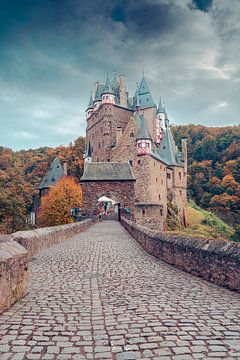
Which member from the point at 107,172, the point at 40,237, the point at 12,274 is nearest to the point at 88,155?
the point at 107,172

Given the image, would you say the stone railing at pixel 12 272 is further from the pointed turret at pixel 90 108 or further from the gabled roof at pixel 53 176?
the pointed turret at pixel 90 108

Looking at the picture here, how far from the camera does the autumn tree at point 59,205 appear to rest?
45.8m

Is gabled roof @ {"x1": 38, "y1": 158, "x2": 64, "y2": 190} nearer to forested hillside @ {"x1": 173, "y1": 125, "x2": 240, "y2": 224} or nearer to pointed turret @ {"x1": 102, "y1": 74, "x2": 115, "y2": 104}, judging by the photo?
pointed turret @ {"x1": 102, "y1": 74, "x2": 115, "y2": 104}

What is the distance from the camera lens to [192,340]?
3.62m

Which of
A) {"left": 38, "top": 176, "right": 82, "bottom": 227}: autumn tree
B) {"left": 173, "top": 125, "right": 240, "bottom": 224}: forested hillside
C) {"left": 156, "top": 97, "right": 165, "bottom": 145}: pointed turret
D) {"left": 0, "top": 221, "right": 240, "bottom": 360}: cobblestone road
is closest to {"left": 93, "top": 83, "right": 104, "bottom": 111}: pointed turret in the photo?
{"left": 156, "top": 97, "right": 165, "bottom": 145}: pointed turret

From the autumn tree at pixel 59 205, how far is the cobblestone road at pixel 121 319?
38809mm

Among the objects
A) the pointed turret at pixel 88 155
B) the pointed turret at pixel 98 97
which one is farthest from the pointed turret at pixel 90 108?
the pointed turret at pixel 88 155

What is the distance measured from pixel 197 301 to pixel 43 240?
8.08 metres

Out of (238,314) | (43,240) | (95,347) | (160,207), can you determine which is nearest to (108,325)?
(95,347)

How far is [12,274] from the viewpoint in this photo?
4926mm

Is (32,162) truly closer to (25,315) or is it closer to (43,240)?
(43,240)

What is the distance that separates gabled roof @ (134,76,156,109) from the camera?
64.1 meters

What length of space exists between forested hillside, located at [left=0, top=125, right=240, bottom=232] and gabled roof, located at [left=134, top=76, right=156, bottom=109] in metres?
17.2

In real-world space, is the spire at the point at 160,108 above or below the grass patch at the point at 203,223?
above
